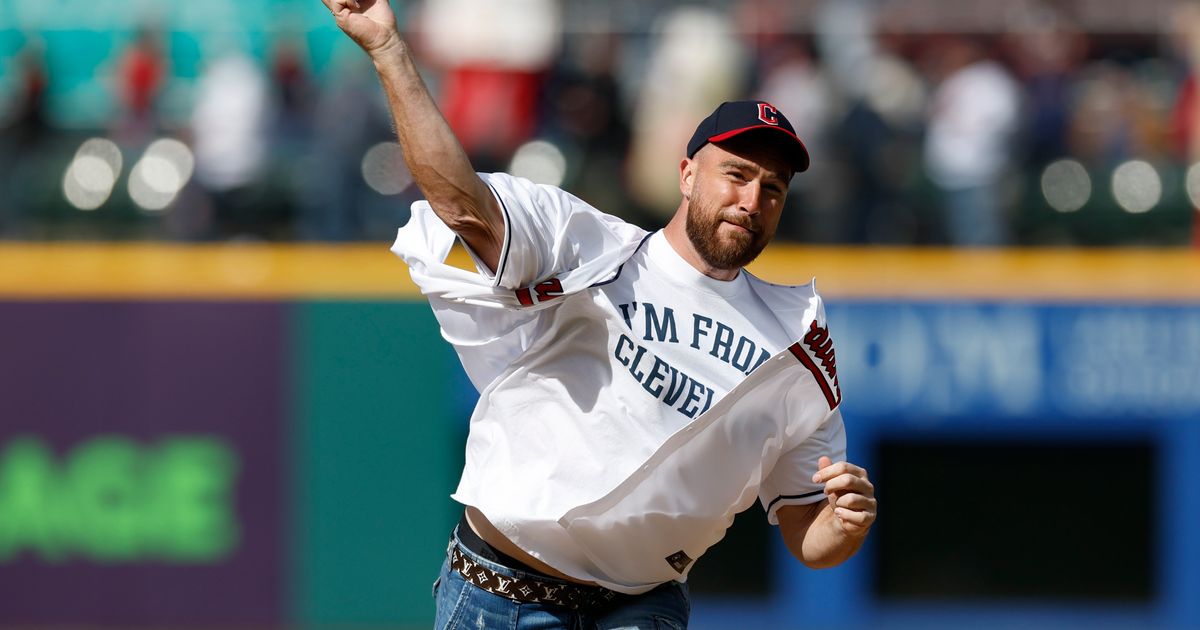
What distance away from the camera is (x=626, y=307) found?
13.4 ft

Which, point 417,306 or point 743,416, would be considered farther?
point 417,306

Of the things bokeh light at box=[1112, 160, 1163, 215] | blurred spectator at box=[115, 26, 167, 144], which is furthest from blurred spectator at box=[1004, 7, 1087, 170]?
→ blurred spectator at box=[115, 26, 167, 144]

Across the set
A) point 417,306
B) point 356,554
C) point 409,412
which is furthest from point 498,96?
point 356,554

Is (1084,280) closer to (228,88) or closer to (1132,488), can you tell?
(1132,488)

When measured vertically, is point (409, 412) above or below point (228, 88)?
below

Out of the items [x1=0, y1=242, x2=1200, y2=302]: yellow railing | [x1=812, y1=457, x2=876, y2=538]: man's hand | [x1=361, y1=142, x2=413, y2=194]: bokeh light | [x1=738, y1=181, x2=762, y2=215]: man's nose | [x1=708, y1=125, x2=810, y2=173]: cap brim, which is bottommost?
[x1=812, y1=457, x2=876, y2=538]: man's hand

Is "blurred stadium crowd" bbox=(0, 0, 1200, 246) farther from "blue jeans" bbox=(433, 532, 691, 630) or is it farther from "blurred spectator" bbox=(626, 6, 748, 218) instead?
"blue jeans" bbox=(433, 532, 691, 630)

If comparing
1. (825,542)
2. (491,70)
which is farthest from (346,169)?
(825,542)

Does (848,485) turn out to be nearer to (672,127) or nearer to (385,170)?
(672,127)

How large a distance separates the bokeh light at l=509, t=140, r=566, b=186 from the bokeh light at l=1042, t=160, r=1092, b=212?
10.3 feet

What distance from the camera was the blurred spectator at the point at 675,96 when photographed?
1045 cm

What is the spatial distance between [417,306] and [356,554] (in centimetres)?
162

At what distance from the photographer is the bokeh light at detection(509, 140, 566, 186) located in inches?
416

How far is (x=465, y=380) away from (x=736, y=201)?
675 centimetres
